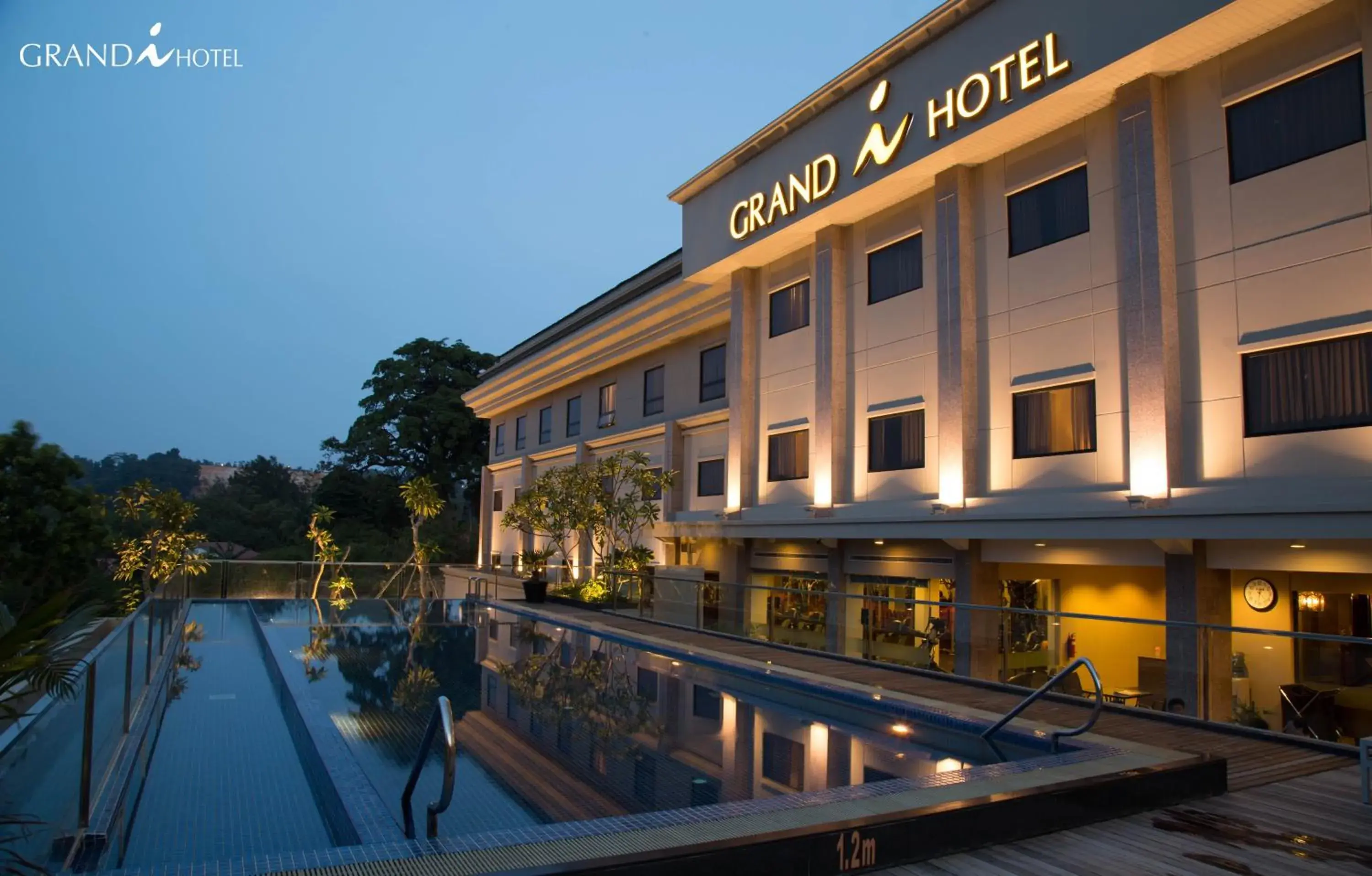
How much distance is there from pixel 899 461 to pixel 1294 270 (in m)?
7.16

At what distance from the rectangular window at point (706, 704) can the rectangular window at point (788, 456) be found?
838 centimetres

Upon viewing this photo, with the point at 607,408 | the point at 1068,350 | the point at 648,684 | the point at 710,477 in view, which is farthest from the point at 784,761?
the point at 607,408

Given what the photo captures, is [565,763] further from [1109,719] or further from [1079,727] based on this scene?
[1109,719]

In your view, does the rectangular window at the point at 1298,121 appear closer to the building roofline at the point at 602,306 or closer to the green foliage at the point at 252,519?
the building roofline at the point at 602,306

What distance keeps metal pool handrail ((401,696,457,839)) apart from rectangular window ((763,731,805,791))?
277 cm

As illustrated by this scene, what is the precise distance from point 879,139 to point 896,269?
2.45m

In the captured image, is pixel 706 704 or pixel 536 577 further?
pixel 536 577

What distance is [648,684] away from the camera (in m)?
11.7

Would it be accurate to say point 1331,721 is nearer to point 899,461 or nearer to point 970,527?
point 970,527

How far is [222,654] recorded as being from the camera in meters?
15.2

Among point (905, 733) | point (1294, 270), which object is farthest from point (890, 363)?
point (905, 733)

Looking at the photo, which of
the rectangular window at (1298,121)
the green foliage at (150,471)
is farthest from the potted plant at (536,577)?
the green foliage at (150,471)

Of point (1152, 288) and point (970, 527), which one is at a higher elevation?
point (1152, 288)

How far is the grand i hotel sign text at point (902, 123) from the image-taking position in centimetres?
1357
